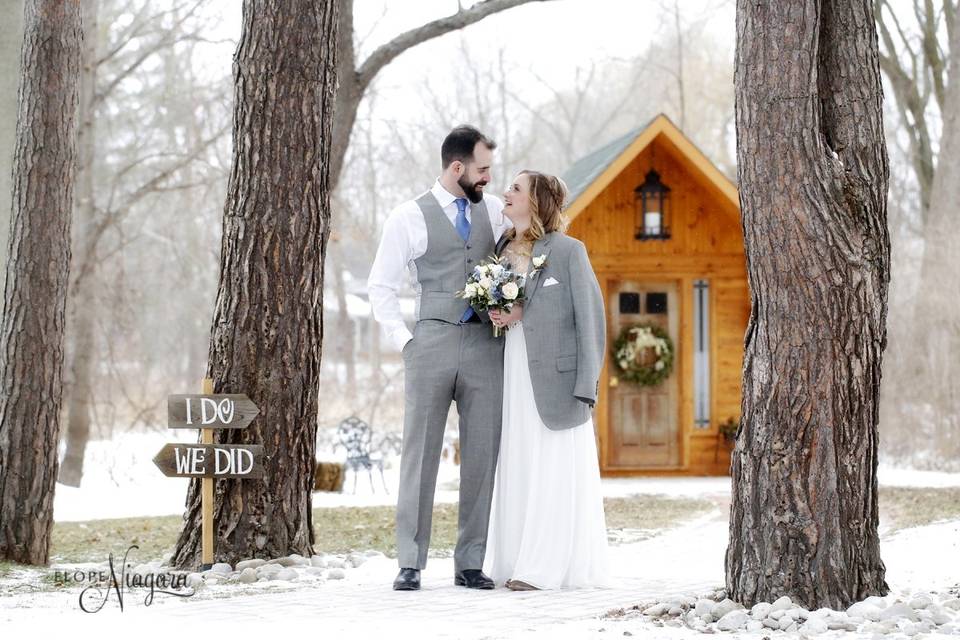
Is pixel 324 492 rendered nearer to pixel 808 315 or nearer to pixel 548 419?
pixel 548 419

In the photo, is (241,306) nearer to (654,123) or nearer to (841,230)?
(841,230)

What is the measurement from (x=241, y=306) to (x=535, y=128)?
25405 millimetres

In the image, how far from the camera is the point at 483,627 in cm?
481

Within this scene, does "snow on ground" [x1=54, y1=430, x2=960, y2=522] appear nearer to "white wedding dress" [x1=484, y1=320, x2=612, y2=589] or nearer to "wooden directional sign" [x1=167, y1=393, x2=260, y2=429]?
"wooden directional sign" [x1=167, y1=393, x2=260, y2=429]

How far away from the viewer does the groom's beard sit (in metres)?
6.19

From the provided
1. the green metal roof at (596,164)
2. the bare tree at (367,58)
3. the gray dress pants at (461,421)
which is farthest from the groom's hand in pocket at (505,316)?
the green metal roof at (596,164)

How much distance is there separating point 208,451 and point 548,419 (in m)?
1.77

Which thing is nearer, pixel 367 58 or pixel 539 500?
pixel 539 500

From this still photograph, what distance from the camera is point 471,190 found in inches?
245

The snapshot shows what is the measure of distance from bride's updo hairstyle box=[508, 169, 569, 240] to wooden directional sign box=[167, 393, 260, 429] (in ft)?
5.64

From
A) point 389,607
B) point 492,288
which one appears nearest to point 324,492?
point 492,288

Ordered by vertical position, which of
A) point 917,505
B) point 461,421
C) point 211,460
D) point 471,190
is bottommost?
point 917,505

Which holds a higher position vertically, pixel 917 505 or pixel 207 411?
pixel 207 411

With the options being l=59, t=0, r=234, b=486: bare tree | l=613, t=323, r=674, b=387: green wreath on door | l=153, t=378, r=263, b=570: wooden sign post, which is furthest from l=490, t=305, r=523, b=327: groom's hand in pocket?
l=613, t=323, r=674, b=387: green wreath on door
